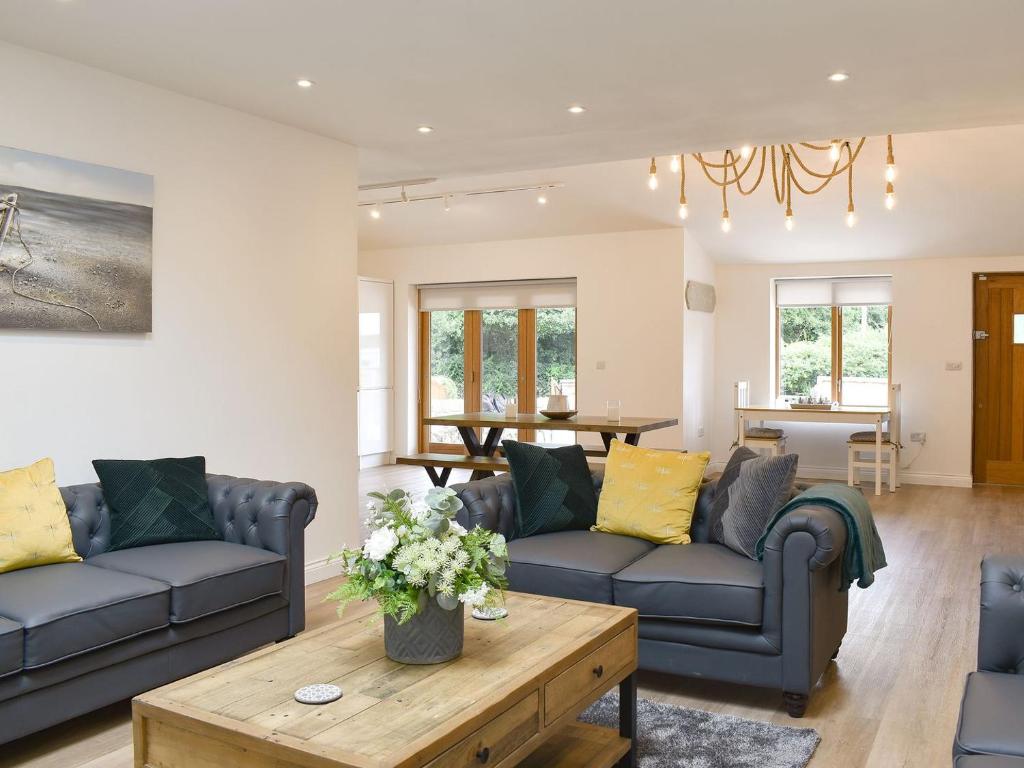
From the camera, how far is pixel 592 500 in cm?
417

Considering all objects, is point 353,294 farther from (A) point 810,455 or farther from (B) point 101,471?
(A) point 810,455

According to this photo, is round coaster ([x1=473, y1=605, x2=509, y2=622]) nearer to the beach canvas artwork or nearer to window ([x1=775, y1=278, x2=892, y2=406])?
the beach canvas artwork

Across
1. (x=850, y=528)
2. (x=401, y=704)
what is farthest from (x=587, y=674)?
(x=850, y=528)

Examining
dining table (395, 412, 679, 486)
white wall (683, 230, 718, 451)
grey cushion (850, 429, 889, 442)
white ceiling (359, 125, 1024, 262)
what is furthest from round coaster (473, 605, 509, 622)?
grey cushion (850, 429, 889, 442)

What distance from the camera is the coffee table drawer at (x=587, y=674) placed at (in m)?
2.32

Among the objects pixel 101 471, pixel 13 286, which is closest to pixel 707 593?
pixel 101 471

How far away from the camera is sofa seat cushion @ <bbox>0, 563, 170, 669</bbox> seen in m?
2.75

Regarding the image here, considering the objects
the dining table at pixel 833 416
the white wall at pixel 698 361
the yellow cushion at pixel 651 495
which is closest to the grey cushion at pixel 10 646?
the yellow cushion at pixel 651 495

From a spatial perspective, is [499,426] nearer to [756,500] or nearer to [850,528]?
[756,500]

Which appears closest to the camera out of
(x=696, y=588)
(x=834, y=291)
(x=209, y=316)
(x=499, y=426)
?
(x=696, y=588)

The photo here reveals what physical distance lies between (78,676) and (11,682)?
0.23 metres

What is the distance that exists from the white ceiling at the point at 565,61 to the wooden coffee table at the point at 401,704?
217 centimetres

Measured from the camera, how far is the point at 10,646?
2656 mm

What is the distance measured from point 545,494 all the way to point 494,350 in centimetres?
629
